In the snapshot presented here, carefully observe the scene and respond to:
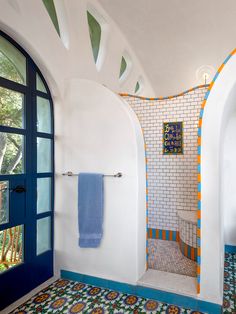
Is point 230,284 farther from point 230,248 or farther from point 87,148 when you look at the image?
point 87,148

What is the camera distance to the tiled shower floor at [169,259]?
8.55 feet

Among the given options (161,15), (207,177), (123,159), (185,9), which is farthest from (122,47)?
(207,177)

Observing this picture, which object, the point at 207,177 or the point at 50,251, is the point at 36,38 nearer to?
the point at 207,177

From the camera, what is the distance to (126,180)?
7.75ft

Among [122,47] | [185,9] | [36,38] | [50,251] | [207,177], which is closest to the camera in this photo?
[207,177]

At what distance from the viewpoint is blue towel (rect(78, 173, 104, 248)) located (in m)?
2.43

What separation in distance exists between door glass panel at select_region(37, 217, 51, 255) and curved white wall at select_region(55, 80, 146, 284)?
3.7 inches

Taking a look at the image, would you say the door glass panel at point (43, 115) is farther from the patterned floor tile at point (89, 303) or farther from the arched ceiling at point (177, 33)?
the arched ceiling at point (177, 33)

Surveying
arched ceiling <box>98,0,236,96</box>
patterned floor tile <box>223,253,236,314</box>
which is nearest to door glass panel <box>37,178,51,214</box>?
patterned floor tile <box>223,253,236,314</box>

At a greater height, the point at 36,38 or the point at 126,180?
the point at 36,38

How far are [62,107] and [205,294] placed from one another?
2.40m

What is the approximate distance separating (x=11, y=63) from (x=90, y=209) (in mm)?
1655

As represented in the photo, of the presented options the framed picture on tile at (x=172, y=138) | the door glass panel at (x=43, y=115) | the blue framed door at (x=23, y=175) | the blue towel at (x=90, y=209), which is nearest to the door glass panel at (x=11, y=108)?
the blue framed door at (x=23, y=175)

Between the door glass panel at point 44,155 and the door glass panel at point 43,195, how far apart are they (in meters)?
→ 0.13
